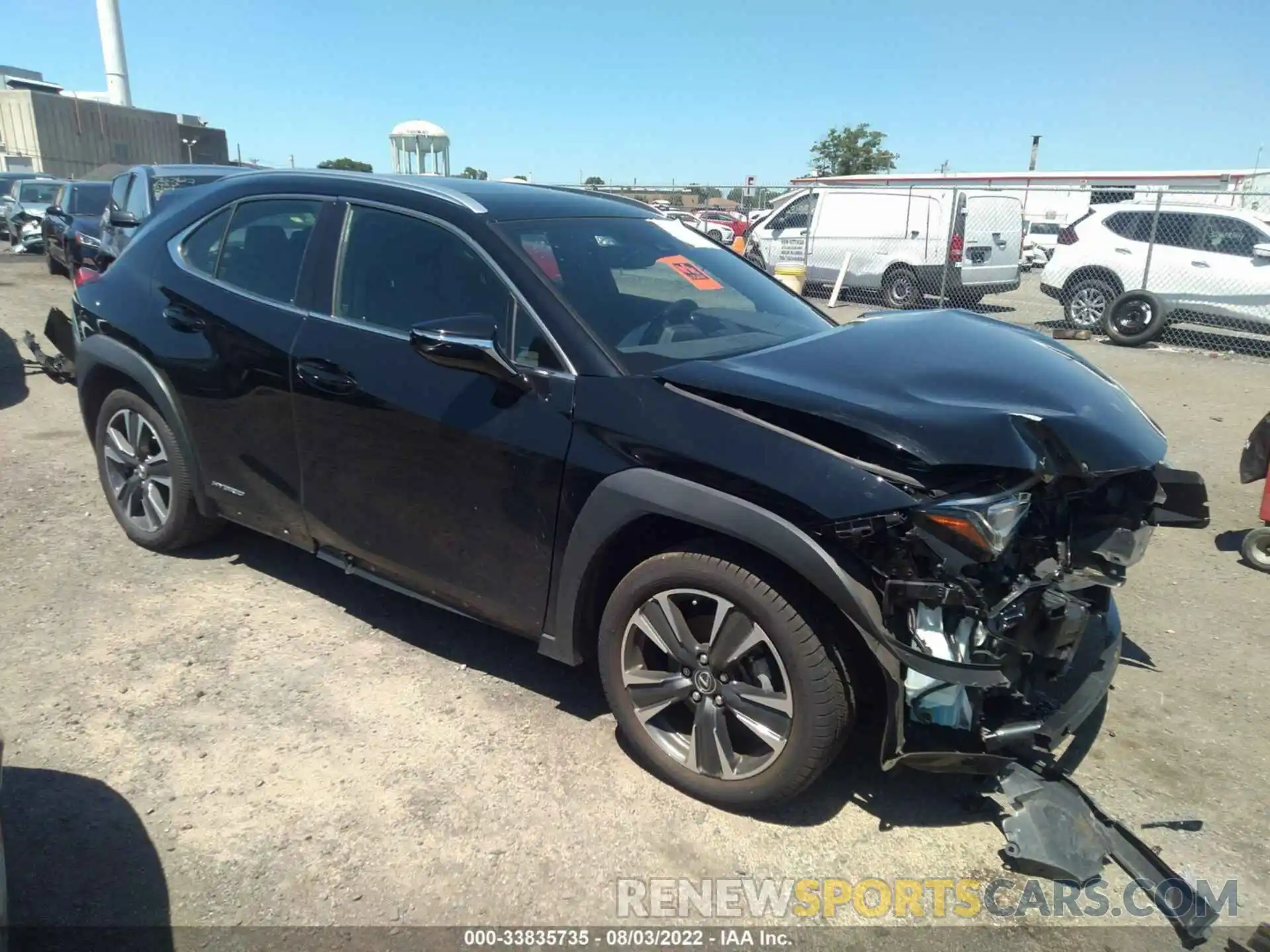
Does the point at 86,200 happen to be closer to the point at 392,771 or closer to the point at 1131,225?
the point at 392,771

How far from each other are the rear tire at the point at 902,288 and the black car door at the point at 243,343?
1277cm

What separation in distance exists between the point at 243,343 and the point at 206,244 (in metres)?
0.71

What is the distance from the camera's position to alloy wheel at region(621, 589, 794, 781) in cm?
260

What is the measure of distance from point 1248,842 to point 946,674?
1.31 meters

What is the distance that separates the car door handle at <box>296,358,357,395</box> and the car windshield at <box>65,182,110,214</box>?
14.6 meters

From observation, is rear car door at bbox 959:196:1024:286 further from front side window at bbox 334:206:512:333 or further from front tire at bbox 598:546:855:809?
front tire at bbox 598:546:855:809

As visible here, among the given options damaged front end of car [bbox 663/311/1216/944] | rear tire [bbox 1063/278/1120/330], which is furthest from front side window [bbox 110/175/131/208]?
rear tire [bbox 1063/278/1120/330]

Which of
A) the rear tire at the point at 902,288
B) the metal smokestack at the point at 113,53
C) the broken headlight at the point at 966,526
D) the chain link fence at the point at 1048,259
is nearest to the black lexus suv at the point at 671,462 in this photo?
the broken headlight at the point at 966,526

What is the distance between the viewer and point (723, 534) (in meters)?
2.61

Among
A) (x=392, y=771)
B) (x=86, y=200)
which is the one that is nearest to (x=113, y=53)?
(x=86, y=200)

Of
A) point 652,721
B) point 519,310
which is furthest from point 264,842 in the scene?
point 519,310

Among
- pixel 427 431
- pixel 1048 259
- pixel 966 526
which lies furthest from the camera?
pixel 1048 259

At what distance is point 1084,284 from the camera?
42.5 ft

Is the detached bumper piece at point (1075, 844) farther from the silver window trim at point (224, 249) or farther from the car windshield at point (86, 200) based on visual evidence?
the car windshield at point (86, 200)
